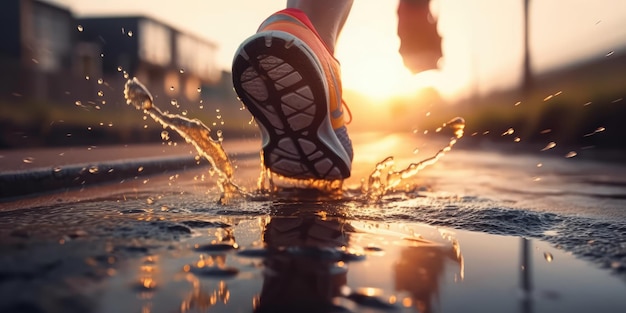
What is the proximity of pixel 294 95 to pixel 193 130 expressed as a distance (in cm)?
84

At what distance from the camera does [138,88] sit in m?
3.11

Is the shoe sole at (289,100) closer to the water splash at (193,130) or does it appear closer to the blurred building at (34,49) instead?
the water splash at (193,130)

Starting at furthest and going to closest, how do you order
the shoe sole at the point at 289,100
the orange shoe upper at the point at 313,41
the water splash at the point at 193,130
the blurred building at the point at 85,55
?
the blurred building at the point at 85,55
the water splash at the point at 193,130
the orange shoe upper at the point at 313,41
the shoe sole at the point at 289,100

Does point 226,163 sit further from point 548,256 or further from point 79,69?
point 79,69

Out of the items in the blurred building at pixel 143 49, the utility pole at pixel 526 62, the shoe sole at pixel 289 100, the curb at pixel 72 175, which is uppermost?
the blurred building at pixel 143 49

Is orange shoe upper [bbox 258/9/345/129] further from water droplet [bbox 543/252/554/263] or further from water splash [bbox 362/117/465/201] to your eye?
water droplet [bbox 543/252/554/263]

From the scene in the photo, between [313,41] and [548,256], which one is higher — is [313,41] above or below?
above

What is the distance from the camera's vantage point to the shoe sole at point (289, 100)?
286 cm

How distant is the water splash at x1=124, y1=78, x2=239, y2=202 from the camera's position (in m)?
3.11

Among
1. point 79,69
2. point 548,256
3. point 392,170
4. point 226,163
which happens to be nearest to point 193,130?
point 226,163

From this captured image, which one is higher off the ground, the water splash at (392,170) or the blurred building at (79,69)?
the blurred building at (79,69)

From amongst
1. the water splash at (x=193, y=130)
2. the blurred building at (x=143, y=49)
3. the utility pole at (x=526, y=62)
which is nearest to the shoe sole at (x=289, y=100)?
the water splash at (x=193, y=130)

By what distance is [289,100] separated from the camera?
9.70 feet

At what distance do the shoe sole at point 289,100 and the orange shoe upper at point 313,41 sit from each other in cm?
8
